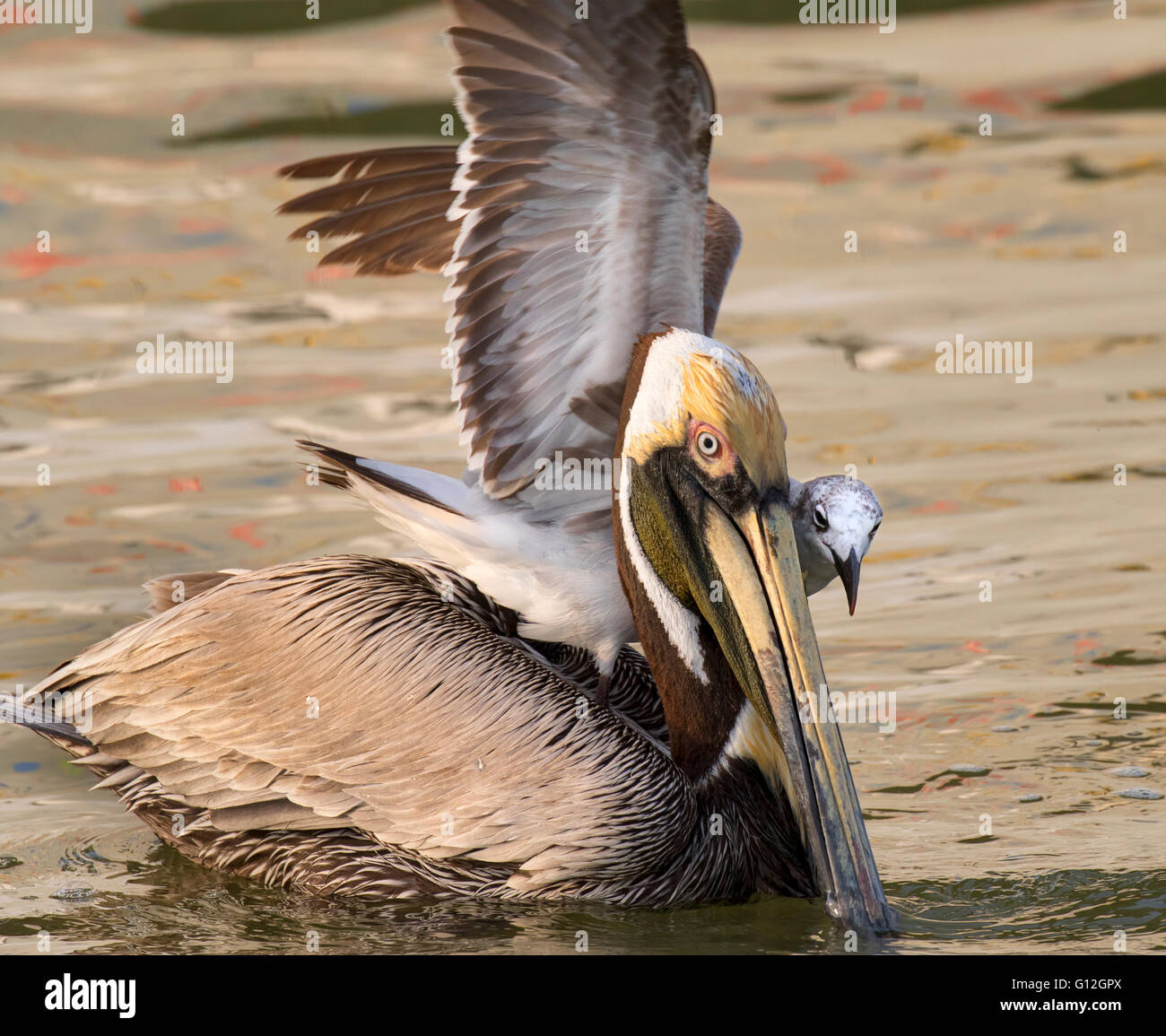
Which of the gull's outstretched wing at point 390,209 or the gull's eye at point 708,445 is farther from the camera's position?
the gull's outstretched wing at point 390,209

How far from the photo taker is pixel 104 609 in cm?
704

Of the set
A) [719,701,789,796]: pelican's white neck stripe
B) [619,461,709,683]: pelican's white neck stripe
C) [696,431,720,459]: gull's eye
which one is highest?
[696,431,720,459]: gull's eye

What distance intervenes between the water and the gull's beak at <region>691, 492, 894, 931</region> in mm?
185

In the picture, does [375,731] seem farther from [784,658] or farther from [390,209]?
[390,209]

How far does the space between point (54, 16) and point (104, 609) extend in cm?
950

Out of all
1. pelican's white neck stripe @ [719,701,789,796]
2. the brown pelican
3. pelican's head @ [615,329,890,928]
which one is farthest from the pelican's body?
pelican's white neck stripe @ [719,701,789,796]

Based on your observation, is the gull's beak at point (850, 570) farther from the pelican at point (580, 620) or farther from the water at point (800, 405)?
the water at point (800, 405)

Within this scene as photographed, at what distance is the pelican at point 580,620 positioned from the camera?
183 inches

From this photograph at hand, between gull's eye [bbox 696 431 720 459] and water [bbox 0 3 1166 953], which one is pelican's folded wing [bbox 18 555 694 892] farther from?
gull's eye [bbox 696 431 720 459]

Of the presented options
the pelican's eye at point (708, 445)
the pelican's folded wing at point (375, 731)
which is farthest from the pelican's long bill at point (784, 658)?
the pelican's folded wing at point (375, 731)

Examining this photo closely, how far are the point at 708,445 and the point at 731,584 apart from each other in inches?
14.2

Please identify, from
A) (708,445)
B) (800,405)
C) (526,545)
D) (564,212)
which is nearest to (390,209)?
(564,212)

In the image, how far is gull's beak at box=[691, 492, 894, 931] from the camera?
Result: 180 inches

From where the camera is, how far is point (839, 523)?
5.34m
